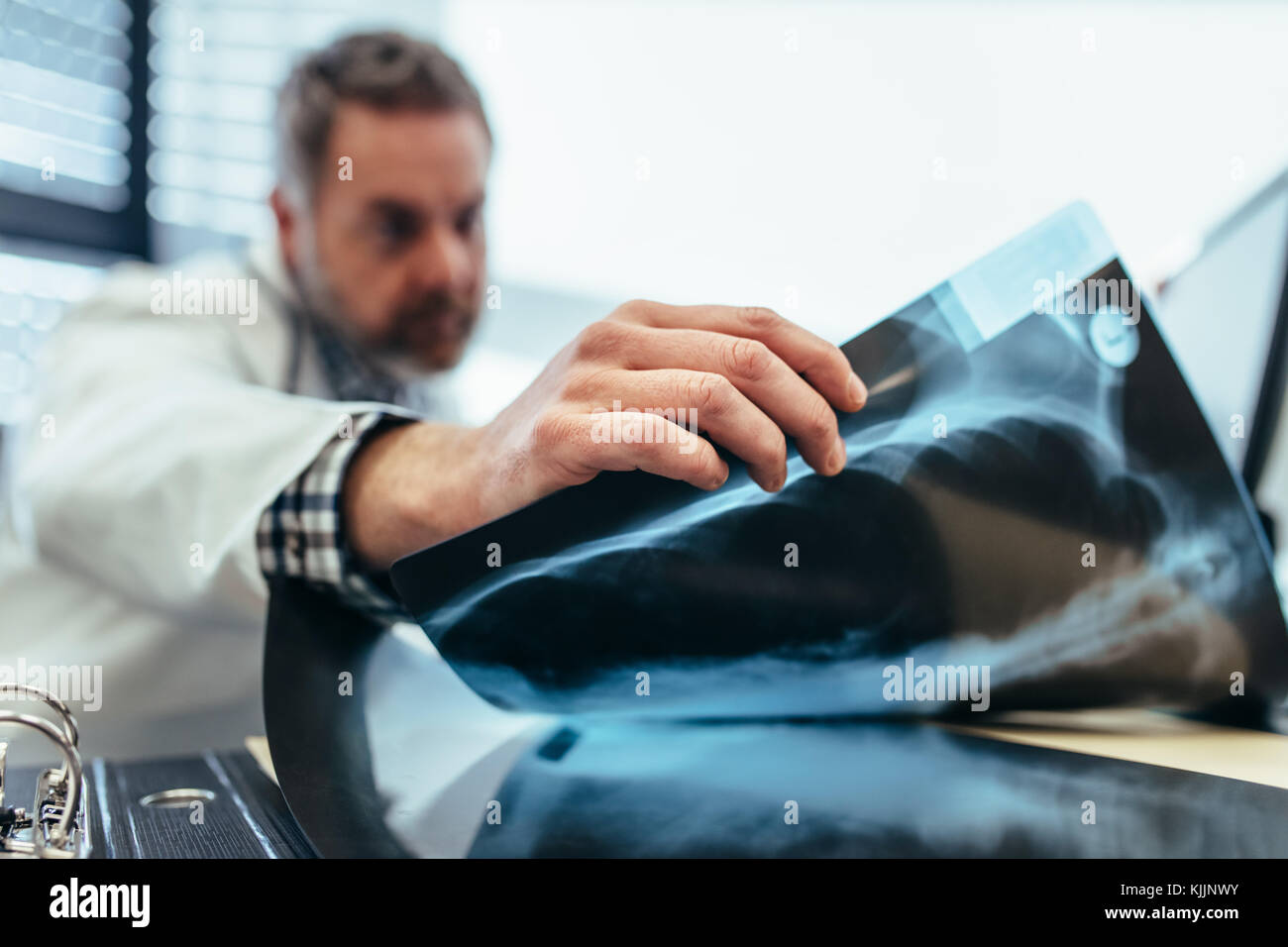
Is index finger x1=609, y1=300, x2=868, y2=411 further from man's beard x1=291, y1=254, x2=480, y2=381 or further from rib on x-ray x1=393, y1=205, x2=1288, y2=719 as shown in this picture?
man's beard x1=291, y1=254, x2=480, y2=381

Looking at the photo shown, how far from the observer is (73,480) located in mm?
463

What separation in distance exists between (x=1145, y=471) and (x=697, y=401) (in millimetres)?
179

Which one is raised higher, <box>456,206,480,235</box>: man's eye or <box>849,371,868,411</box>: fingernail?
<box>456,206,480,235</box>: man's eye

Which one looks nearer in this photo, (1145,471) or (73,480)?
(1145,471)

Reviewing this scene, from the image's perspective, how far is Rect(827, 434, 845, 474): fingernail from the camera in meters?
0.27

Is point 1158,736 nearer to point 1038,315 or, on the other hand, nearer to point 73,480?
point 1038,315

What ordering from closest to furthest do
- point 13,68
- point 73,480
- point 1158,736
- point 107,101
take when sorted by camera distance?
point 1158,736 < point 73,480 < point 13,68 < point 107,101

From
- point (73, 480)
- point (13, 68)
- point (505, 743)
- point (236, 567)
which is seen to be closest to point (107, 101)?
point (13, 68)

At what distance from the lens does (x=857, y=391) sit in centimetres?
27

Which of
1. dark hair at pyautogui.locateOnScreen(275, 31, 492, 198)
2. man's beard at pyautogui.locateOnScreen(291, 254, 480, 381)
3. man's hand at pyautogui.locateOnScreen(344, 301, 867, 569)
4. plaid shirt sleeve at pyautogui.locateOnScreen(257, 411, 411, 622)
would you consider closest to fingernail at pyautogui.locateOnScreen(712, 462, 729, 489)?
man's hand at pyautogui.locateOnScreen(344, 301, 867, 569)

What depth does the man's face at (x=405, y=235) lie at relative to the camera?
568mm

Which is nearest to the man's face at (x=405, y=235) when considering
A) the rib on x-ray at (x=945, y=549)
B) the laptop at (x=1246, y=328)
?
the rib on x-ray at (x=945, y=549)

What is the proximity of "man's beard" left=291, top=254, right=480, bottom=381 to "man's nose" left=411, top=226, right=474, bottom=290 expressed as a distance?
1 cm

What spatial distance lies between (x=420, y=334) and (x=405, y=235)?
0.23ft
